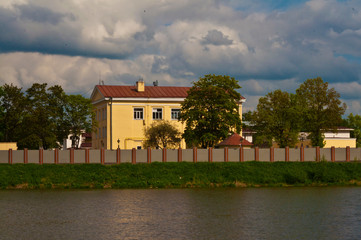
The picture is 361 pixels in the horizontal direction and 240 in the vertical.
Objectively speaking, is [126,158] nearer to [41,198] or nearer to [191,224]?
[41,198]

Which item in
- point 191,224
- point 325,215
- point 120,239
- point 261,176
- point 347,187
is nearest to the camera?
point 120,239

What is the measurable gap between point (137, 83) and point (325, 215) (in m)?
74.2

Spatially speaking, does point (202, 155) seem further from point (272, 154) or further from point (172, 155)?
point (272, 154)

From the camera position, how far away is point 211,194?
46531 millimetres

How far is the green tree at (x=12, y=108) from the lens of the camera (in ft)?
288

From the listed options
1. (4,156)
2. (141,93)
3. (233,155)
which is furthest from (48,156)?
(141,93)

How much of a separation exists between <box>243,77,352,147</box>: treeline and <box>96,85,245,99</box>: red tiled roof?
13597mm

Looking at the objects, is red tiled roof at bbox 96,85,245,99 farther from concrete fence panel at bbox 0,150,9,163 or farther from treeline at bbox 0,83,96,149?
concrete fence panel at bbox 0,150,9,163

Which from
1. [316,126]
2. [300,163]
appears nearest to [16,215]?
[300,163]

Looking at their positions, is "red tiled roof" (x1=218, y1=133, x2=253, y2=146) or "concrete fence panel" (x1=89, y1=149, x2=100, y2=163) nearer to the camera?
"concrete fence panel" (x1=89, y1=149, x2=100, y2=163)

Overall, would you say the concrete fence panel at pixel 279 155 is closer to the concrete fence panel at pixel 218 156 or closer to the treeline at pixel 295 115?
the concrete fence panel at pixel 218 156

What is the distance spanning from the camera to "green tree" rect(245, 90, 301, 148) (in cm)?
9306

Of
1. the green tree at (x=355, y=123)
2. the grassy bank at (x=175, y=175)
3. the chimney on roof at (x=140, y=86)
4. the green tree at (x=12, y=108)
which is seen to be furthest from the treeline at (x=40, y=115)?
the green tree at (x=355, y=123)

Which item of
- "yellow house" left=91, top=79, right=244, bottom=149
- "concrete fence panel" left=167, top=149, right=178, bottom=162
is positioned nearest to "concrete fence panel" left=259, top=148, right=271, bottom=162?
"concrete fence panel" left=167, top=149, right=178, bottom=162
